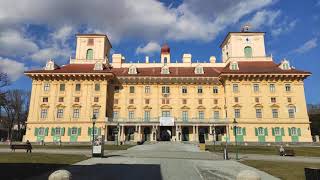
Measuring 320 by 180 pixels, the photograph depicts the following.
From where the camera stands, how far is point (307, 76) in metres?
58.5

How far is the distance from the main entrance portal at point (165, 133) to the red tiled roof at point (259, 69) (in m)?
17.3

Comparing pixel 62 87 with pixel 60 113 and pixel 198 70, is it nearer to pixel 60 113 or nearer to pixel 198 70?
pixel 60 113

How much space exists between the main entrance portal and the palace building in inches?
8.8

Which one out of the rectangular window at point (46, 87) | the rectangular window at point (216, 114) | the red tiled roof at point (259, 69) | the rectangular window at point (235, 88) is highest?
the red tiled roof at point (259, 69)

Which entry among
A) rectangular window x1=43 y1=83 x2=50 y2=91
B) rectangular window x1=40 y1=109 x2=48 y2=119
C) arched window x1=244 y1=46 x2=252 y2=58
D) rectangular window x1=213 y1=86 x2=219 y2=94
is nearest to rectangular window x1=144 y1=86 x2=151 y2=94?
rectangular window x1=213 y1=86 x2=219 y2=94

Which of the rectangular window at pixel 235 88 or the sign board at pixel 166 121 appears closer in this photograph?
the sign board at pixel 166 121

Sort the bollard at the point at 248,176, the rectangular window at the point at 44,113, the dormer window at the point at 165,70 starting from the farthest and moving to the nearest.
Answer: the dormer window at the point at 165,70 < the rectangular window at the point at 44,113 < the bollard at the point at 248,176

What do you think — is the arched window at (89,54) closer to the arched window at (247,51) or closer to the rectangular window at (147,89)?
the rectangular window at (147,89)

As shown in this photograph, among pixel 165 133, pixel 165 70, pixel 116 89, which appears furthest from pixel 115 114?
pixel 165 70

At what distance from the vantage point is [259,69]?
6031 cm

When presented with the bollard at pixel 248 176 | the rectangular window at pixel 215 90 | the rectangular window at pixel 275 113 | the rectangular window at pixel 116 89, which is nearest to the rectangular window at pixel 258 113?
the rectangular window at pixel 275 113

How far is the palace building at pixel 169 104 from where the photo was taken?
57062 millimetres

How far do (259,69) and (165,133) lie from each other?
24.6 meters

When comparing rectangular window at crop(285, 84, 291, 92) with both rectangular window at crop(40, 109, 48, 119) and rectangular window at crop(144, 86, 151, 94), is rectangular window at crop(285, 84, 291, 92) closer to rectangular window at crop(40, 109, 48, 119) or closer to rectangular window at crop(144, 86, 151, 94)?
rectangular window at crop(144, 86, 151, 94)
